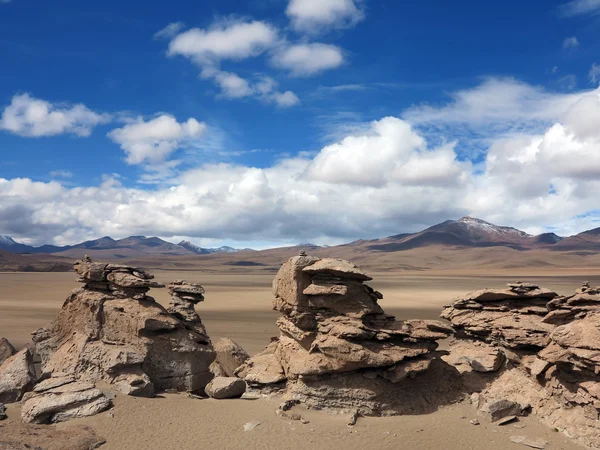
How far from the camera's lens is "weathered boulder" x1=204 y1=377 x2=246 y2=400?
658 inches

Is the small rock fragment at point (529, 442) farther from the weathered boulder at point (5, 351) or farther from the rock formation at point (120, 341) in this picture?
the weathered boulder at point (5, 351)

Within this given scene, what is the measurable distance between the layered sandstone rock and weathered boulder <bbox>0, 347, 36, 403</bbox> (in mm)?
17056

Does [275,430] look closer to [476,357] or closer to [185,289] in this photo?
[476,357]

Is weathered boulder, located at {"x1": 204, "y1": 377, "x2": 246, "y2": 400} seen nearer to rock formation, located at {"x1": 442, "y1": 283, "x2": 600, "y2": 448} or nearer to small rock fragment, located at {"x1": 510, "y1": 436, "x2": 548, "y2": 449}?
rock formation, located at {"x1": 442, "y1": 283, "x2": 600, "y2": 448}

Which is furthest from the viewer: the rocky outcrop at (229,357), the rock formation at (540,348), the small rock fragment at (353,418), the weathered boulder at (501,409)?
the rocky outcrop at (229,357)

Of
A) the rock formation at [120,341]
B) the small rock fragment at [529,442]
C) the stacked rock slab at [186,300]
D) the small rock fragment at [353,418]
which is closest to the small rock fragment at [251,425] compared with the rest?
the small rock fragment at [353,418]

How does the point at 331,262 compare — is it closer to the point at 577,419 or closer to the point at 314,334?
the point at 314,334

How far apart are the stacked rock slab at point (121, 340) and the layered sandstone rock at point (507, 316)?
11.3 metres

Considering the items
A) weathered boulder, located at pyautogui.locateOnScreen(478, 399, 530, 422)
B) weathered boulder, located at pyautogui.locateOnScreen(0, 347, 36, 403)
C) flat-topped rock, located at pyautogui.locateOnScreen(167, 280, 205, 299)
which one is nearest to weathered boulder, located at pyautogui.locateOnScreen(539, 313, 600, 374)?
weathered boulder, located at pyautogui.locateOnScreen(478, 399, 530, 422)

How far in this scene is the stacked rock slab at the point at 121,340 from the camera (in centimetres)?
1642

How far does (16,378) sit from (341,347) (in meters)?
11.4

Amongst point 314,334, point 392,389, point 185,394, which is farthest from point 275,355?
point 392,389

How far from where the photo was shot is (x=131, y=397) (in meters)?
15.3

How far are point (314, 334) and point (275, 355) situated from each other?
263 centimetres
